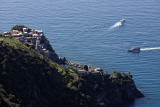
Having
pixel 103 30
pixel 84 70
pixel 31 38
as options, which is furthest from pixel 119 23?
pixel 84 70

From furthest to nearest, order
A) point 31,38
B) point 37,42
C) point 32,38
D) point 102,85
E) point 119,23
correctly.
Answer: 1. point 119,23
2. point 32,38
3. point 31,38
4. point 37,42
5. point 102,85

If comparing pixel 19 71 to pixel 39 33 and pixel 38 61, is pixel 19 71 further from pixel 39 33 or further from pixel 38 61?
pixel 39 33

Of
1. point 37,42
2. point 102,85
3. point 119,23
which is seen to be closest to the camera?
point 102,85

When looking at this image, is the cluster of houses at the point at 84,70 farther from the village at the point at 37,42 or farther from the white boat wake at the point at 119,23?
the white boat wake at the point at 119,23

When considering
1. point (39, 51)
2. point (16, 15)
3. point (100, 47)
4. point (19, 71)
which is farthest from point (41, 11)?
point (19, 71)

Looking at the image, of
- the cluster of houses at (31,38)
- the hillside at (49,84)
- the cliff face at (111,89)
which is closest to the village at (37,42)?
the cluster of houses at (31,38)

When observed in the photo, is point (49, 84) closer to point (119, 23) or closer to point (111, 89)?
point (111, 89)
